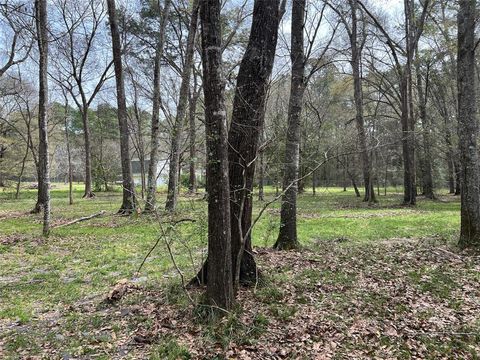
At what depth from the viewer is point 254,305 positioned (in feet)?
12.9

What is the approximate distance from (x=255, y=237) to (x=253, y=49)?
5103 millimetres

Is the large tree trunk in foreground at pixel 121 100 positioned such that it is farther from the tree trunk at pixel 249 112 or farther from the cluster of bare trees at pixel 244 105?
the tree trunk at pixel 249 112

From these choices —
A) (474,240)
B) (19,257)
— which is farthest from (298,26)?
(19,257)

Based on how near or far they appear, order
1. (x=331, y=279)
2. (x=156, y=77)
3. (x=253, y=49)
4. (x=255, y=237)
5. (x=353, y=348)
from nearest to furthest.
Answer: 1. (x=353, y=348)
2. (x=253, y=49)
3. (x=331, y=279)
4. (x=255, y=237)
5. (x=156, y=77)

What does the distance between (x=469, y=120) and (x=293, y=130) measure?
10.3ft

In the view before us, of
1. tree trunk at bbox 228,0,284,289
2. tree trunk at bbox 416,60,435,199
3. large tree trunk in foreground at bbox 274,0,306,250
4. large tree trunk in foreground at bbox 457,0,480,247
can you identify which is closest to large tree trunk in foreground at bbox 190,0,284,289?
tree trunk at bbox 228,0,284,289

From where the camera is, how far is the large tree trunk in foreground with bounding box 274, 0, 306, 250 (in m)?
6.33

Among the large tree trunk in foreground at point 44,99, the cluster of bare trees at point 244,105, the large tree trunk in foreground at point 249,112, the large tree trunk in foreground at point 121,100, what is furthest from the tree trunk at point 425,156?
the large tree trunk in foreground at point 44,99

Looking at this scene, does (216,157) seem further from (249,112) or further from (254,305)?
(254,305)

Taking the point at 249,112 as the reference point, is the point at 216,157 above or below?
below

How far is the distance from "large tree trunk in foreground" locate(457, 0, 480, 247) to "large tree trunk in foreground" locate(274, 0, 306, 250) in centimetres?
284

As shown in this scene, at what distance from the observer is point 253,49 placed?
4109 mm

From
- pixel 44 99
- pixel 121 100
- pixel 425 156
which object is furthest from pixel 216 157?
pixel 425 156

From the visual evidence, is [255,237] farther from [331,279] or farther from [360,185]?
[360,185]
